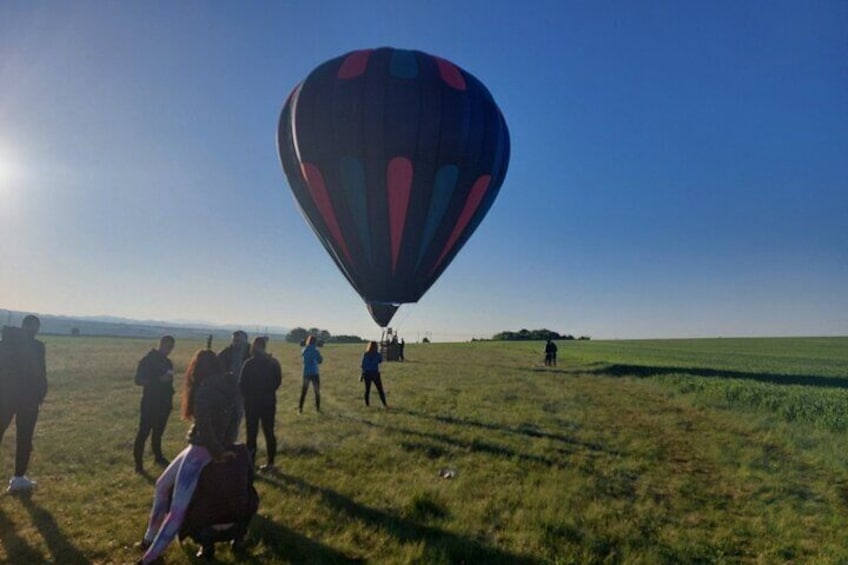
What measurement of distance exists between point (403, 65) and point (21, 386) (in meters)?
13.8

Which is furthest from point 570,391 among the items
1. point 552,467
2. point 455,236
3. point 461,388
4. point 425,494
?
point 425,494

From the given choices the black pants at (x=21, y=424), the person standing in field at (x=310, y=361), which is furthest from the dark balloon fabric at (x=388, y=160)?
the black pants at (x=21, y=424)

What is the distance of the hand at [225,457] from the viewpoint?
509 cm

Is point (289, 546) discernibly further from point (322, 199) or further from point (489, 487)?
point (322, 199)

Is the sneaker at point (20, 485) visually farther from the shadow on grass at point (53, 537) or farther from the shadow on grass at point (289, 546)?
the shadow on grass at point (289, 546)

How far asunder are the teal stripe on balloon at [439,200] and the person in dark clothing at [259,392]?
9608 mm

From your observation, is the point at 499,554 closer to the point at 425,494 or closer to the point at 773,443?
the point at 425,494

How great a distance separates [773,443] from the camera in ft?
38.7

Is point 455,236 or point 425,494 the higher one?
point 455,236

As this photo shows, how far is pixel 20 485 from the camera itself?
287 inches

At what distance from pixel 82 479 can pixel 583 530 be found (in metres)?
7.38

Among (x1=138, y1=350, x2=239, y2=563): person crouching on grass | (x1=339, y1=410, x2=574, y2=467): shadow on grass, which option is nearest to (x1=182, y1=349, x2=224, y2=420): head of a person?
(x1=138, y1=350, x2=239, y2=563): person crouching on grass

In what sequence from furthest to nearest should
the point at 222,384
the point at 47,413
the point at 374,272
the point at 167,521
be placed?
A: the point at 374,272, the point at 47,413, the point at 222,384, the point at 167,521

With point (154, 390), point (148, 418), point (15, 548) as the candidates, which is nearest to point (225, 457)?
point (15, 548)
